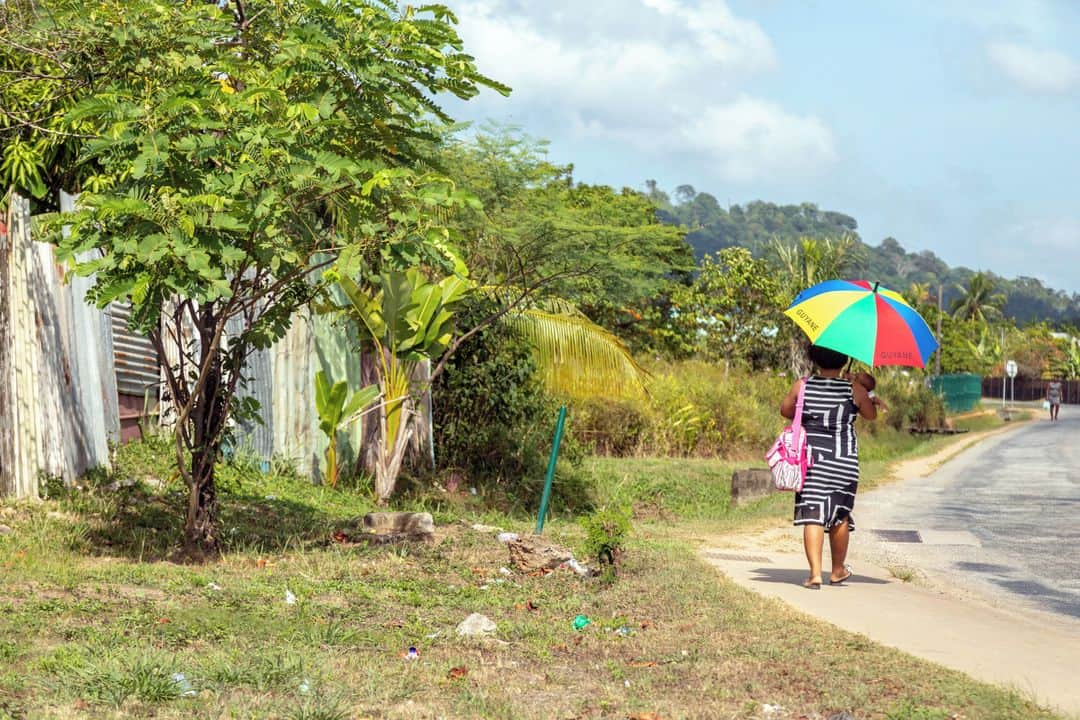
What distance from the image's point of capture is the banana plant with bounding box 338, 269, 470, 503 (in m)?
14.5

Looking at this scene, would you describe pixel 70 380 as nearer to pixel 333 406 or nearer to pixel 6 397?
pixel 6 397

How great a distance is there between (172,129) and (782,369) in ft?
104

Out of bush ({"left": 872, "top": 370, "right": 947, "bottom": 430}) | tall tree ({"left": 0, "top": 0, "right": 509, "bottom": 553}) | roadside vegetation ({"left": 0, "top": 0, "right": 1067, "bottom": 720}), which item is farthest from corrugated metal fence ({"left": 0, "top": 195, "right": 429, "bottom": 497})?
bush ({"left": 872, "top": 370, "right": 947, "bottom": 430})

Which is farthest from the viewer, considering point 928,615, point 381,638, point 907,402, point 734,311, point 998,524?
point 907,402

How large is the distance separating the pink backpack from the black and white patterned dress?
47 mm

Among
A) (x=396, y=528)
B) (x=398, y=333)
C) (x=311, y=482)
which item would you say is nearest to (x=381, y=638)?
(x=396, y=528)

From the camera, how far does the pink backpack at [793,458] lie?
889 centimetres

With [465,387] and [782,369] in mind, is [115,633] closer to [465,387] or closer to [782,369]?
[465,387]

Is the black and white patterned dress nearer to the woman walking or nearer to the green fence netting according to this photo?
the woman walking

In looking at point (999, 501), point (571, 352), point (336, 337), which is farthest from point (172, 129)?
point (999, 501)

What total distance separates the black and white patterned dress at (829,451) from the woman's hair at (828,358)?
12 centimetres

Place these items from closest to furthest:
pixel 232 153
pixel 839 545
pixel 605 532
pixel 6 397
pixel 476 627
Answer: pixel 476 627 → pixel 232 153 → pixel 605 532 → pixel 839 545 → pixel 6 397

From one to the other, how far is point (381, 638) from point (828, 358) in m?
3.87

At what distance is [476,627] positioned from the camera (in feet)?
23.5
